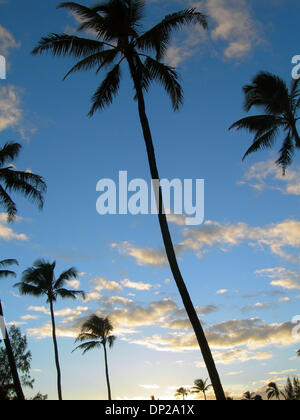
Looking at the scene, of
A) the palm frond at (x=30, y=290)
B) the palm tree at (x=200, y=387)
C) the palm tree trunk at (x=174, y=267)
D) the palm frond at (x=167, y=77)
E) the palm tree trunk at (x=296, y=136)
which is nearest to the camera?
the palm tree trunk at (x=174, y=267)

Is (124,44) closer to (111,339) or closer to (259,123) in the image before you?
(259,123)

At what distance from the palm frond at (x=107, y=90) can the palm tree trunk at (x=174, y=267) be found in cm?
103

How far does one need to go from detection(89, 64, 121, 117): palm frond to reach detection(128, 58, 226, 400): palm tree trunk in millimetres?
1033

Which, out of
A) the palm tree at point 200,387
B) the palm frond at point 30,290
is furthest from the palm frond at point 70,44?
the palm tree at point 200,387


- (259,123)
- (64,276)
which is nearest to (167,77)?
(259,123)

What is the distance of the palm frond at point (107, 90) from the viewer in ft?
45.2

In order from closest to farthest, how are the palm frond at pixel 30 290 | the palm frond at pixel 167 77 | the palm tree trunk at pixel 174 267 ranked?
the palm tree trunk at pixel 174 267, the palm frond at pixel 167 77, the palm frond at pixel 30 290

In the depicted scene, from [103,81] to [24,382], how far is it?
1411 inches

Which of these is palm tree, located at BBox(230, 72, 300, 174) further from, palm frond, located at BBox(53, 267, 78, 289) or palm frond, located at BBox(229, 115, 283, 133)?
palm frond, located at BBox(53, 267, 78, 289)

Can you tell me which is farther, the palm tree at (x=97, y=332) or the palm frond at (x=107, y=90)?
the palm tree at (x=97, y=332)

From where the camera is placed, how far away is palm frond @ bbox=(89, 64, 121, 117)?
45.2 ft

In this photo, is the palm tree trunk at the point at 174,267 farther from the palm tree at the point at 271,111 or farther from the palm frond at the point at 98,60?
the palm tree at the point at 271,111

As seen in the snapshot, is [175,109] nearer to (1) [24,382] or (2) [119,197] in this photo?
(2) [119,197]
